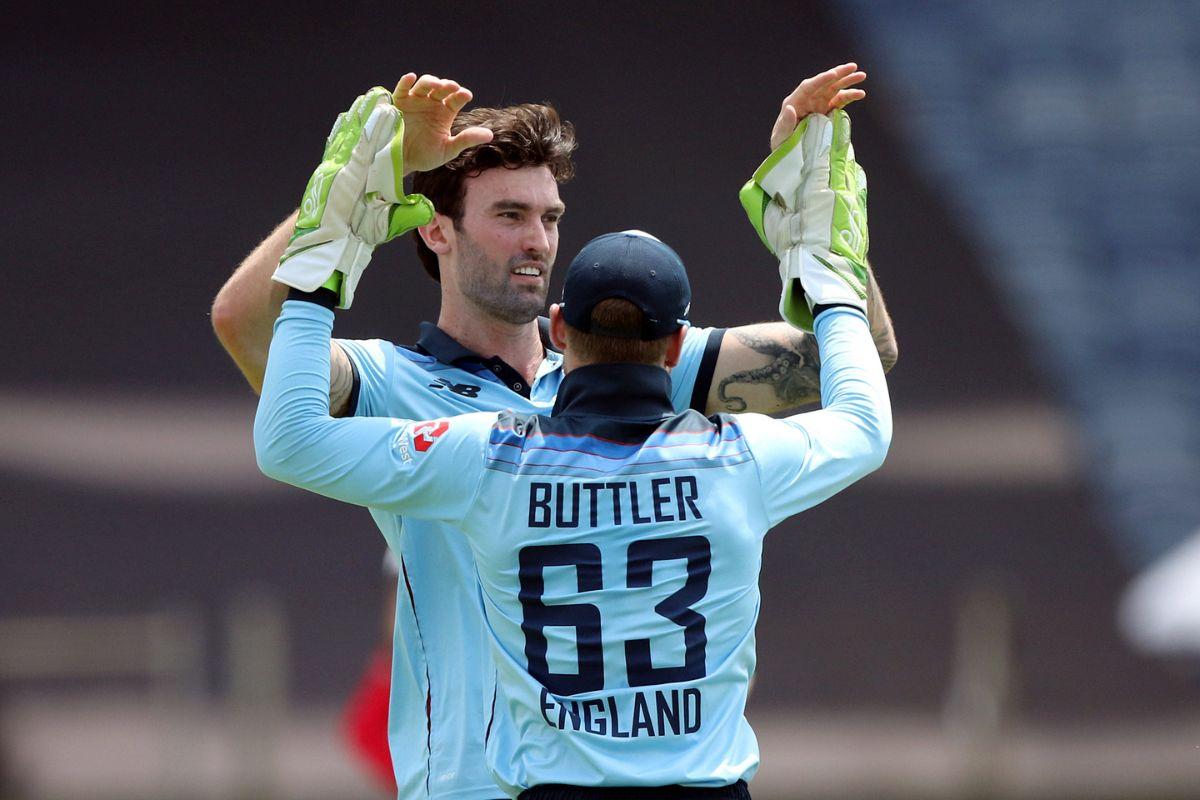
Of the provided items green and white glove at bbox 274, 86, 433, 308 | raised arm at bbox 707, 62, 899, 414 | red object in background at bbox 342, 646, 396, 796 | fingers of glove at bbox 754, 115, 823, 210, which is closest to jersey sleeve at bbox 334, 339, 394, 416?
green and white glove at bbox 274, 86, 433, 308

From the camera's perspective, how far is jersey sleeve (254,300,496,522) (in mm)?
1775

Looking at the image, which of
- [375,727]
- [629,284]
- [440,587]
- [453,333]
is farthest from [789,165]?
[375,727]

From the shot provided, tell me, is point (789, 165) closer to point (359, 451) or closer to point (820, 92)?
point (820, 92)

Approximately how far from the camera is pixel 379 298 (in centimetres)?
615

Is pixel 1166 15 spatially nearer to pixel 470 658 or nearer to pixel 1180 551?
pixel 1180 551

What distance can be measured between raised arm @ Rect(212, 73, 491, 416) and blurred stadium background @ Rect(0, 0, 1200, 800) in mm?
3879

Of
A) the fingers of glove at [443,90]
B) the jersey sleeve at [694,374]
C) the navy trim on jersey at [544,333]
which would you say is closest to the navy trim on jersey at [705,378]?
the jersey sleeve at [694,374]

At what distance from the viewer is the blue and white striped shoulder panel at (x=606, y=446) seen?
1.77m

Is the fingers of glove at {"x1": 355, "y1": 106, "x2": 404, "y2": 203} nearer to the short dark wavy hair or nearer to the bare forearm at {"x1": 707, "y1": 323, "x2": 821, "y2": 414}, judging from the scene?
the short dark wavy hair

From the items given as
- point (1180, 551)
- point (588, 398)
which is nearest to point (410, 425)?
→ point (588, 398)

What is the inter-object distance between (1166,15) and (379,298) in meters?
3.23

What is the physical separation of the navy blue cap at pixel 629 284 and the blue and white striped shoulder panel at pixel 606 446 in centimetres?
11

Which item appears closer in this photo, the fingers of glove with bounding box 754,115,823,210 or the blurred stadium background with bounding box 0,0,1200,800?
the fingers of glove with bounding box 754,115,823,210

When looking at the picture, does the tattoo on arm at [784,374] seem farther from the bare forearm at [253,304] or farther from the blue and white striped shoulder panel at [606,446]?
the bare forearm at [253,304]
